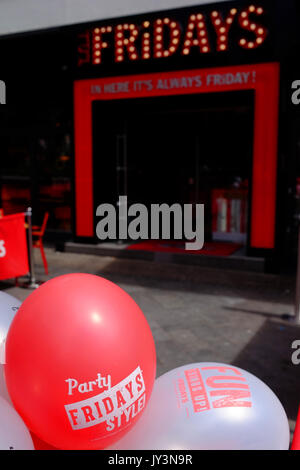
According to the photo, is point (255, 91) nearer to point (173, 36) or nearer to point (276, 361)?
point (173, 36)

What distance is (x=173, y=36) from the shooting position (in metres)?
8.01

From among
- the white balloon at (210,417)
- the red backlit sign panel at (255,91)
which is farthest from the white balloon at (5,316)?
the red backlit sign panel at (255,91)

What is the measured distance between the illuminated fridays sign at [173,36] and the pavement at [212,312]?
12.3ft

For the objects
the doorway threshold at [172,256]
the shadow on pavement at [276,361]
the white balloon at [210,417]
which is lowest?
the shadow on pavement at [276,361]

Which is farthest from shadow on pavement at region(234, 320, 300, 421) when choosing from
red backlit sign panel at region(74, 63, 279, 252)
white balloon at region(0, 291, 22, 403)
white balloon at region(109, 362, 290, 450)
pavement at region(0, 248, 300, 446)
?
red backlit sign panel at region(74, 63, 279, 252)

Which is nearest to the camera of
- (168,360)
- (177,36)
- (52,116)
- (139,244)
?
(168,360)

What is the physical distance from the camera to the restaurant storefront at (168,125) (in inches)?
302

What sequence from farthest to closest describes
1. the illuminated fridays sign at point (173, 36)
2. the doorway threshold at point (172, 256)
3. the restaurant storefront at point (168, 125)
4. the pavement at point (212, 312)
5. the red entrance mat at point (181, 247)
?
the red entrance mat at point (181, 247)
the doorway threshold at point (172, 256)
the restaurant storefront at point (168, 125)
the illuminated fridays sign at point (173, 36)
the pavement at point (212, 312)

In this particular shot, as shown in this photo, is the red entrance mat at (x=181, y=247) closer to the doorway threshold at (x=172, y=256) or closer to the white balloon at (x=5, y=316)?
the doorway threshold at (x=172, y=256)

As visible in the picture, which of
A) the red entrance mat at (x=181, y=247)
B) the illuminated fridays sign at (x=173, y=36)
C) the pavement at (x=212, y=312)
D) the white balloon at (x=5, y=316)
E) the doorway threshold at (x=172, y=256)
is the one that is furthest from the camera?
the red entrance mat at (x=181, y=247)

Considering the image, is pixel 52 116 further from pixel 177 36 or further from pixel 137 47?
pixel 177 36

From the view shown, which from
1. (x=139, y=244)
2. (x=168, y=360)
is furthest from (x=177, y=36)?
(x=168, y=360)
